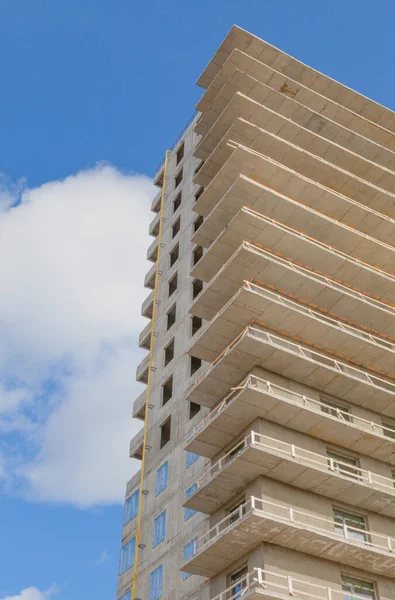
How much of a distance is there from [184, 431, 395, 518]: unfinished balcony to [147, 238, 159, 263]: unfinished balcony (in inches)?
1229

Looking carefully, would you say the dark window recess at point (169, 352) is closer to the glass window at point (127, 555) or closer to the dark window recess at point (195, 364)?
the dark window recess at point (195, 364)

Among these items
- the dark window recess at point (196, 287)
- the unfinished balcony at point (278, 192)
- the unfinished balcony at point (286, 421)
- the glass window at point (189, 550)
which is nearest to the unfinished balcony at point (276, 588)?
the glass window at point (189, 550)

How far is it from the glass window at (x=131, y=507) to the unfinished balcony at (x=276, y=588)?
16207mm

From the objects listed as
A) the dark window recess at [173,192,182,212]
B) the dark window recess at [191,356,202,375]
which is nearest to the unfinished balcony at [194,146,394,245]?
the dark window recess at [191,356,202,375]

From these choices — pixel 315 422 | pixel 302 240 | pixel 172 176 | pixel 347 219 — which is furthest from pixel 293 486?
pixel 172 176

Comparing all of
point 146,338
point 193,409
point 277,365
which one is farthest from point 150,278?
point 277,365

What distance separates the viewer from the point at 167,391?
52594mm

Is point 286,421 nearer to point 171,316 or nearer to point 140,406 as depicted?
point 140,406

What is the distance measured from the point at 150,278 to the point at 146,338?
20.5 ft

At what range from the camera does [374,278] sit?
43281 millimetres

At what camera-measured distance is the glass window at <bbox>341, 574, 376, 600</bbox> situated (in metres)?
33.6

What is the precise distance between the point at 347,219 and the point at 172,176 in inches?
1076

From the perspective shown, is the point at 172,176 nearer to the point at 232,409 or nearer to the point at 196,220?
the point at 196,220

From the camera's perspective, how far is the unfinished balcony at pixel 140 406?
54.6 meters
